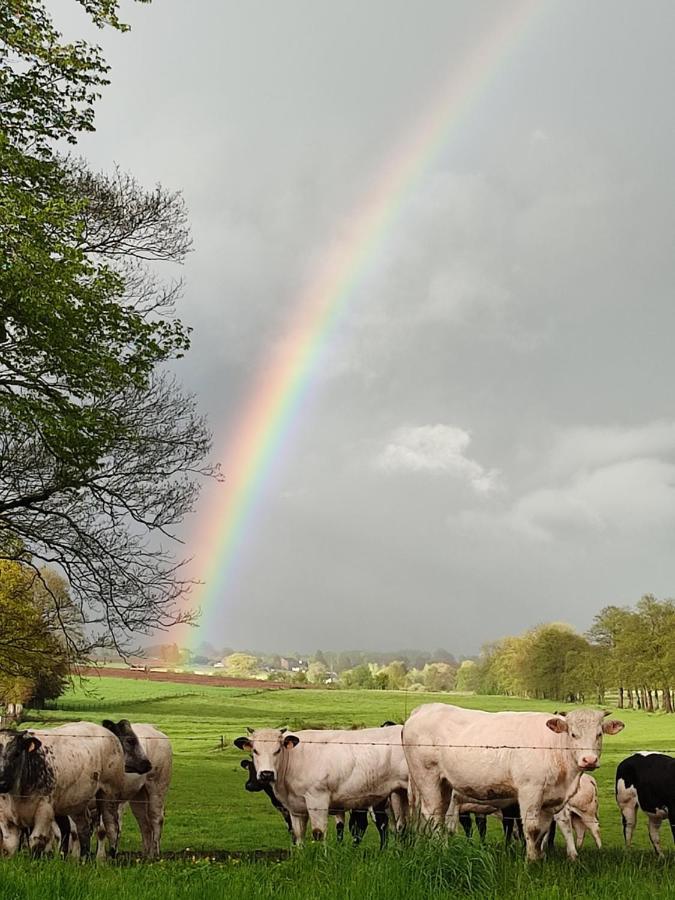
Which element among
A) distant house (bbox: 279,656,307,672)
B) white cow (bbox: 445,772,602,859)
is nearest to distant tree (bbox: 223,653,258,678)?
distant house (bbox: 279,656,307,672)

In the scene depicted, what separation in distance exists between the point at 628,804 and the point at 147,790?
8.55m

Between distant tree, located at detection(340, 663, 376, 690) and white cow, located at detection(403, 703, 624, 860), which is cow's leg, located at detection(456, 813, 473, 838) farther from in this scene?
distant tree, located at detection(340, 663, 376, 690)

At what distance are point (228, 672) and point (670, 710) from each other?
37.7m

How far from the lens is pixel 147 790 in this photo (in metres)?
14.2

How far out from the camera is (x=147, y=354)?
17.9 m

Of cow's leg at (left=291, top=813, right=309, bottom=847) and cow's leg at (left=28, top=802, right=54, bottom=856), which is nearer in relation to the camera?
cow's leg at (left=28, top=802, right=54, bottom=856)

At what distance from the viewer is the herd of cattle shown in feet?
35.1

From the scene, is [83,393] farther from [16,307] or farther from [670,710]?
[670,710]

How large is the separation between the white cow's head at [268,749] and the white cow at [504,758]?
1958 millimetres

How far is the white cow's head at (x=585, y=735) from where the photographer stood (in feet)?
33.8

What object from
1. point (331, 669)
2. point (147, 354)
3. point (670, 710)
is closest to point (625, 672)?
point (670, 710)

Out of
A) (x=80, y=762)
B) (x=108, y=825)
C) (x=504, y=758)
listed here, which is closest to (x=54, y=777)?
(x=80, y=762)

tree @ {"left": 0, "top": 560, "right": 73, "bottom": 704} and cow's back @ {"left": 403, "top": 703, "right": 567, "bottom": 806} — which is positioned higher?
tree @ {"left": 0, "top": 560, "right": 73, "bottom": 704}

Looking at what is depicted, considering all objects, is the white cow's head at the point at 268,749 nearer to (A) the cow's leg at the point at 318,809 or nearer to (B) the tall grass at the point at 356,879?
(A) the cow's leg at the point at 318,809
